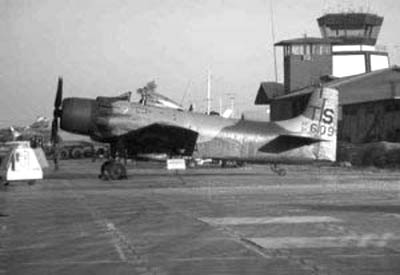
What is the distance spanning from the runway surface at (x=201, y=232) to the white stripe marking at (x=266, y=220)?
0.06ft

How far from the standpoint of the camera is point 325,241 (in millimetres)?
11922

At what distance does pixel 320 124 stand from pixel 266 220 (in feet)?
63.4

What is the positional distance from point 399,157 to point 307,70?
46224 mm

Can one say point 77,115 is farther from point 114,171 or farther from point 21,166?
point 21,166

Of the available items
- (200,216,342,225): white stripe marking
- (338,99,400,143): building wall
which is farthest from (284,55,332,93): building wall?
(200,216,342,225): white stripe marking

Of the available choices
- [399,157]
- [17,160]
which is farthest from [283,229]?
[399,157]

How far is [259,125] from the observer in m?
32.6

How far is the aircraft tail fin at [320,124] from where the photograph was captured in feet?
109

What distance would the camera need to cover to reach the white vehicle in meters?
26.7

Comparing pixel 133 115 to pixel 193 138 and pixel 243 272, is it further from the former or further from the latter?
pixel 243 272

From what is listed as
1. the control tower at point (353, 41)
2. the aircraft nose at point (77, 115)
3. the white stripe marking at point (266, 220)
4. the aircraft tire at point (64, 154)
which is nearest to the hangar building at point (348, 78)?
the control tower at point (353, 41)

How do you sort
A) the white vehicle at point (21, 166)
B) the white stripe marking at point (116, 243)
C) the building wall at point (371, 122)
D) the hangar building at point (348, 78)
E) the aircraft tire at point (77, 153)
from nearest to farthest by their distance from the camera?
the white stripe marking at point (116, 243) → the white vehicle at point (21, 166) → the building wall at point (371, 122) → the hangar building at point (348, 78) → the aircraft tire at point (77, 153)

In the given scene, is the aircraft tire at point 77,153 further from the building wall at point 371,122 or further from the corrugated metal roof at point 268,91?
the building wall at point 371,122

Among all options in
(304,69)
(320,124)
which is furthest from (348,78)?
(320,124)
